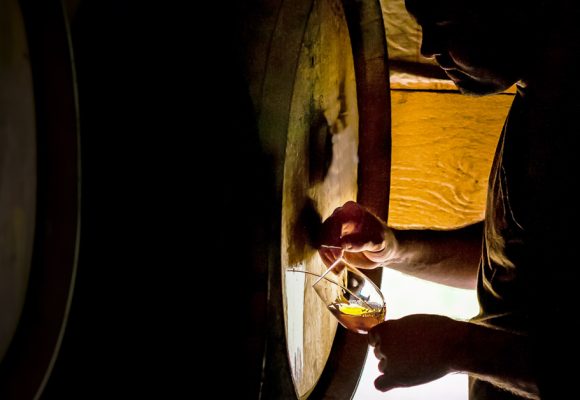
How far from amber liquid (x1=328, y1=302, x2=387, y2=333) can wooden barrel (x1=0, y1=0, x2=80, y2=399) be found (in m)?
0.89

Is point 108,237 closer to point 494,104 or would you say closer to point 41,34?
point 41,34

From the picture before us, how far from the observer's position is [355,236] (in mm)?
1668

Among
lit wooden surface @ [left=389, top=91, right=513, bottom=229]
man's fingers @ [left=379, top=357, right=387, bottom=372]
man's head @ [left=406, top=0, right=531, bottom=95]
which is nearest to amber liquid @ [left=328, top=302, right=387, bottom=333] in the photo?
man's fingers @ [left=379, top=357, right=387, bottom=372]

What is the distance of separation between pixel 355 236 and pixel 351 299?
0.26m

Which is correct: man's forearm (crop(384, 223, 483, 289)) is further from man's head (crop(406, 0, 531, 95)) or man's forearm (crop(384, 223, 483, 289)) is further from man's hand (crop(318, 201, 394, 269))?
man's head (crop(406, 0, 531, 95))

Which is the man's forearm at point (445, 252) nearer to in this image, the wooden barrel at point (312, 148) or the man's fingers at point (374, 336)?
the wooden barrel at point (312, 148)

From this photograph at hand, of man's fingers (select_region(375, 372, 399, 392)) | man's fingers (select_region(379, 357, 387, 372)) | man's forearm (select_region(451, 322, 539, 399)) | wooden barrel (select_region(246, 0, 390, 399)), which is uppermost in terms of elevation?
wooden barrel (select_region(246, 0, 390, 399))

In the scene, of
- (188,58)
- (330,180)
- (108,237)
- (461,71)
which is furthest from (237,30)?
(461,71)

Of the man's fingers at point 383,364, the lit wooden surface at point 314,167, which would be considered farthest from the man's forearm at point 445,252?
the man's fingers at point 383,364

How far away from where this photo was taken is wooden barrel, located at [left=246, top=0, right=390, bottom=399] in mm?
913

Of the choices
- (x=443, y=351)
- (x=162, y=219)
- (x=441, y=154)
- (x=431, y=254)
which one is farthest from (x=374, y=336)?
(x=441, y=154)

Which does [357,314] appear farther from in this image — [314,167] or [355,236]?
[314,167]

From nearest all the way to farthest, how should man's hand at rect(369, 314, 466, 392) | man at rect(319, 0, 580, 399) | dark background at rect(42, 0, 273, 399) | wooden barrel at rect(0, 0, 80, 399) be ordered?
wooden barrel at rect(0, 0, 80, 399) < dark background at rect(42, 0, 273, 399) < man at rect(319, 0, 580, 399) < man's hand at rect(369, 314, 466, 392)

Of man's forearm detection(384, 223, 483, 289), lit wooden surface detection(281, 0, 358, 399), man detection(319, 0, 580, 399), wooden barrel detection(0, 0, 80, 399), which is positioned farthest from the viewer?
man's forearm detection(384, 223, 483, 289)
